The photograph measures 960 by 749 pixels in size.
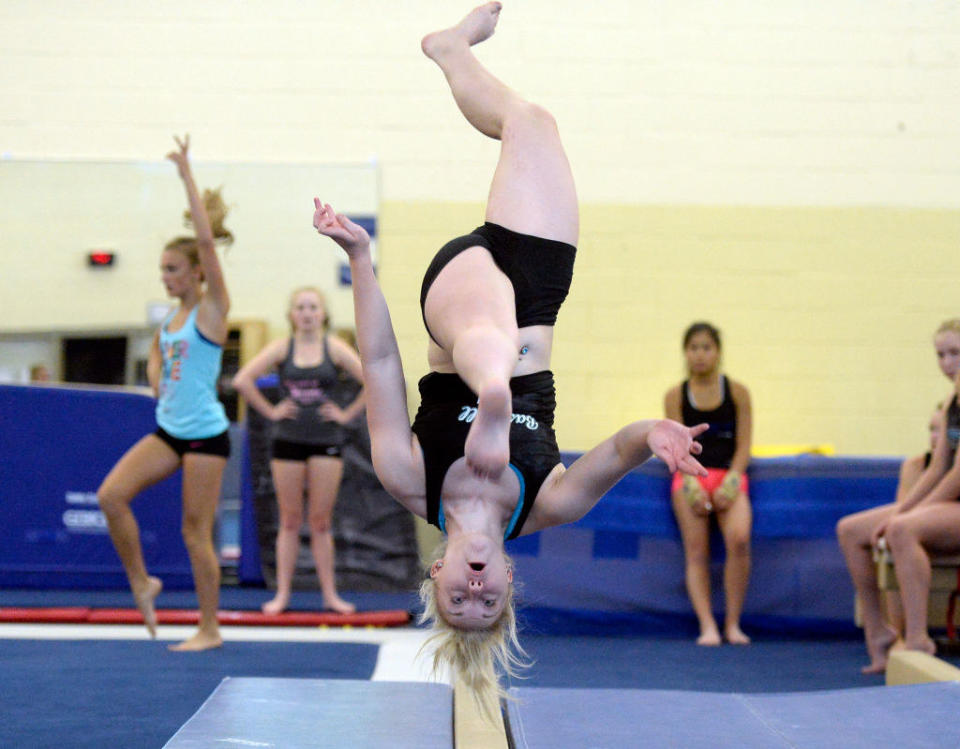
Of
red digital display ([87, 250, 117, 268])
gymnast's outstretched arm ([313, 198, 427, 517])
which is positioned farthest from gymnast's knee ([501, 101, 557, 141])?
red digital display ([87, 250, 117, 268])

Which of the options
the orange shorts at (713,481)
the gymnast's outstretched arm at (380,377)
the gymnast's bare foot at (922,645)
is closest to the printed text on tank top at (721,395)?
the orange shorts at (713,481)

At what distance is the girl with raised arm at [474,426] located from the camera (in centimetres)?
268

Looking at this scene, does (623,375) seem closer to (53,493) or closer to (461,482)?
(53,493)

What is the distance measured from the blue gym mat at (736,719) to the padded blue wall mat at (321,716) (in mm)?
235

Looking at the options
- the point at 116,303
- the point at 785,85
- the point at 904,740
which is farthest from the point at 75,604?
the point at 785,85

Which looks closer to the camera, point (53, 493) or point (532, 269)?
point (532, 269)

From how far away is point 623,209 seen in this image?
282 inches

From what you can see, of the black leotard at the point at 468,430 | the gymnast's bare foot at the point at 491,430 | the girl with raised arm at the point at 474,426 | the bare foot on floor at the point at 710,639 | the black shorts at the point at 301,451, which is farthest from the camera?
the black shorts at the point at 301,451

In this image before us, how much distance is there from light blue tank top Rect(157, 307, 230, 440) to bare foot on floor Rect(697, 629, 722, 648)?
2528 millimetres

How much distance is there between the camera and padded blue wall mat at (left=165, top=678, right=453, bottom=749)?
2830 mm

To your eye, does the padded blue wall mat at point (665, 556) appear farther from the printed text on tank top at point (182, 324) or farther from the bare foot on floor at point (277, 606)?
the printed text on tank top at point (182, 324)

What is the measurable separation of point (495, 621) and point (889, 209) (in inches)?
210

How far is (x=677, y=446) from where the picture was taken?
248cm

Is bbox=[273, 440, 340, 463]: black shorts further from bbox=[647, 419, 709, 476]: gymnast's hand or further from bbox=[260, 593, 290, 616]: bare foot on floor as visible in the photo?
bbox=[647, 419, 709, 476]: gymnast's hand
